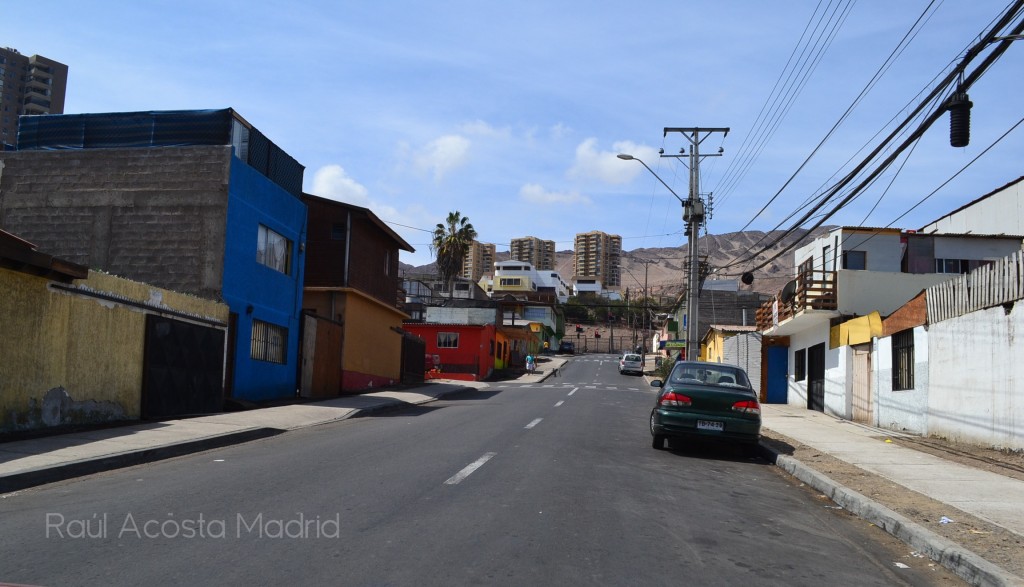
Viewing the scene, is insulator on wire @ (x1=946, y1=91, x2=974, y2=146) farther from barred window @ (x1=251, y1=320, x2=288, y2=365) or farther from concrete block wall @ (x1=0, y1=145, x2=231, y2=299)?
barred window @ (x1=251, y1=320, x2=288, y2=365)

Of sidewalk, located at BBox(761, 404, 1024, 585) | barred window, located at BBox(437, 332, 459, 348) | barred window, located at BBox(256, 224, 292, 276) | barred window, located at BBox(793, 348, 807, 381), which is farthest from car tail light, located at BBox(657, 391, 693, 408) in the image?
barred window, located at BBox(437, 332, 459, 348)

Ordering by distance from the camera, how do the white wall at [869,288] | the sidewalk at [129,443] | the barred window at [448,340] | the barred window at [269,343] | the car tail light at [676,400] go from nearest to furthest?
the sidewalk at [129,443] < the car tail light at [676,400] < the barred window at [269,343] < the white wall at [869,288] < the barred window at [448,340]

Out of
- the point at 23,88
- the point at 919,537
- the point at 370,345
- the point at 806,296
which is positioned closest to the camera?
the point at 919,537

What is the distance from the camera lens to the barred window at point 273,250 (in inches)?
834

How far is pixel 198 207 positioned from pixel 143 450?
9649 millimetres

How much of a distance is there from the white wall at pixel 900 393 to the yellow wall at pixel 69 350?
51.6 ft

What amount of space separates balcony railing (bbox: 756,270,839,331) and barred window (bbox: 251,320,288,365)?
15.8 meters

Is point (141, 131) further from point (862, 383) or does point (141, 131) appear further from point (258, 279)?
point (862, 383)

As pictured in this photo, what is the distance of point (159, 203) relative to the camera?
1870cm

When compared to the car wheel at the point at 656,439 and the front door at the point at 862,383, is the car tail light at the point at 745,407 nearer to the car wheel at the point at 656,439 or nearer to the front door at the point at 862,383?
the car wheel at the point at 656,439

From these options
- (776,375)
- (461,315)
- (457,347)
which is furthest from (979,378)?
(461,315)

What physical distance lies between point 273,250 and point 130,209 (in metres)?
4.26

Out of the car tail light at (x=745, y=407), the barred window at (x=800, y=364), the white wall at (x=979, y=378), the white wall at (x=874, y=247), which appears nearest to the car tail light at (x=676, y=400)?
the car tail light at (x=745, y=407)

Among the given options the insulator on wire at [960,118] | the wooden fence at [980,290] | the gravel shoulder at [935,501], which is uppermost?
the insulator on wire at [960,118]
